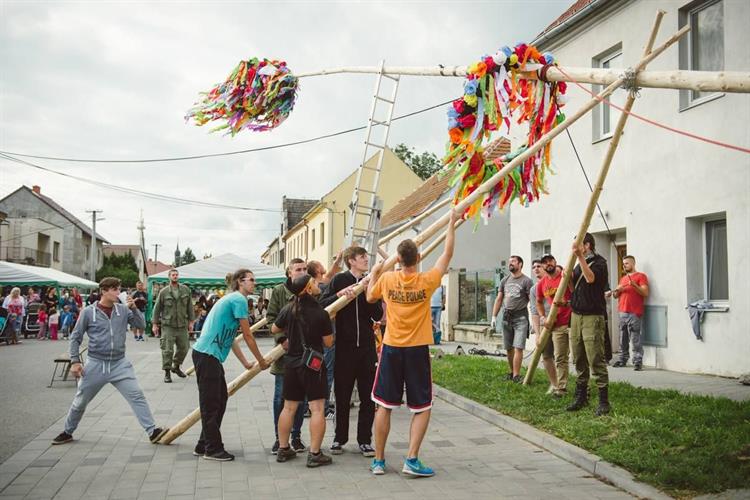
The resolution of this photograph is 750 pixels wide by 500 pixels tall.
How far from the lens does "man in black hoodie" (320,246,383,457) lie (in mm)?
6695

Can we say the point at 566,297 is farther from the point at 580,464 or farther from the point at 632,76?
the point at 632,76

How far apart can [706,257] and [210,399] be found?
877cm

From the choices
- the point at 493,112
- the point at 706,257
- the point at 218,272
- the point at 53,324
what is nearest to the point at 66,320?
the point at 53,324

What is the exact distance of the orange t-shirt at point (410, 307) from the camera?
5809 millimetres

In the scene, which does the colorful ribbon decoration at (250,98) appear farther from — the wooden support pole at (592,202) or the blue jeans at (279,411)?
the wooden support pole at (592,202)

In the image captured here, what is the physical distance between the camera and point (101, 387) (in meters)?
7.18

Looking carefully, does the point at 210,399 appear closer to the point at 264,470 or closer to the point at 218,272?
the point at 264,470

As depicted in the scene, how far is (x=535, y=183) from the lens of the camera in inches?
281

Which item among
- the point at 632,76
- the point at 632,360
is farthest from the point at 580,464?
the point at 632,360

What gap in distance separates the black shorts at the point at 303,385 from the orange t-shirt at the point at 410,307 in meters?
0.81

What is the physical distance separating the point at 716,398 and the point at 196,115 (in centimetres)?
698

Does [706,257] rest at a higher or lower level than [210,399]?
higher

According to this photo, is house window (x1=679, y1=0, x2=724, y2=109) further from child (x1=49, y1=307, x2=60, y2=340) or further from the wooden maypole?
child (x1=49, y1=307, x2=60, y2=340)

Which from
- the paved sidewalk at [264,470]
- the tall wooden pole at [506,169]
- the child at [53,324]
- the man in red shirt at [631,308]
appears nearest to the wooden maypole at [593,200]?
the tall wooden pole at [506,169]
